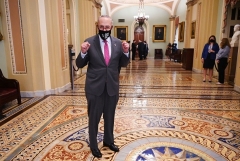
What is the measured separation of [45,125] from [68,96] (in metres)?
1.74

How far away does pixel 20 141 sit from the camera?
262 cm

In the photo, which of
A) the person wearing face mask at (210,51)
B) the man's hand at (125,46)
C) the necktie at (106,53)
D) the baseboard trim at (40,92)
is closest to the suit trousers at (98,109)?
the necktie at (106,53)

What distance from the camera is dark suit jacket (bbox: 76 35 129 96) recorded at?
1979mm

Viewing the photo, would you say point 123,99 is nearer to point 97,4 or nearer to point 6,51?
point 6,51

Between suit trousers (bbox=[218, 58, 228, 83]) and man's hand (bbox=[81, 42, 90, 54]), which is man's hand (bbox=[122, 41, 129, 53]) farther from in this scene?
suit trousers (bbox=[218, 58, 228, 83])

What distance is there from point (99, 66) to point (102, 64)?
0.12 feet

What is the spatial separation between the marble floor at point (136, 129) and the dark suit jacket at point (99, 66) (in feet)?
2.80

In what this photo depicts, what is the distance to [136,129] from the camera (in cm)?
299

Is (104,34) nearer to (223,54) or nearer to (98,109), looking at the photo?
(98,109)

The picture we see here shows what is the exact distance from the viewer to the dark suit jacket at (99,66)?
1.98 m

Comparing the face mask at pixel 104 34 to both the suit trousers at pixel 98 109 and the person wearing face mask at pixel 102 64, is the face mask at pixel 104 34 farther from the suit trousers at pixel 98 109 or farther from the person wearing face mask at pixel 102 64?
the suit trousers at pixel 98 109

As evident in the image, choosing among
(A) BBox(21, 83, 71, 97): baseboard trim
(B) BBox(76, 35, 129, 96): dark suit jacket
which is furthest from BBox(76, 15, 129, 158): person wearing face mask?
(A) BBox(21, 83, 71, 97): baseboard trim

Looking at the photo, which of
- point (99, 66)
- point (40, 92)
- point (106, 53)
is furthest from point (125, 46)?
point (40, 92)

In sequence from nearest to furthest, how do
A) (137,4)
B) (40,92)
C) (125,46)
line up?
(125,46) → (40,92) → (137,4)
